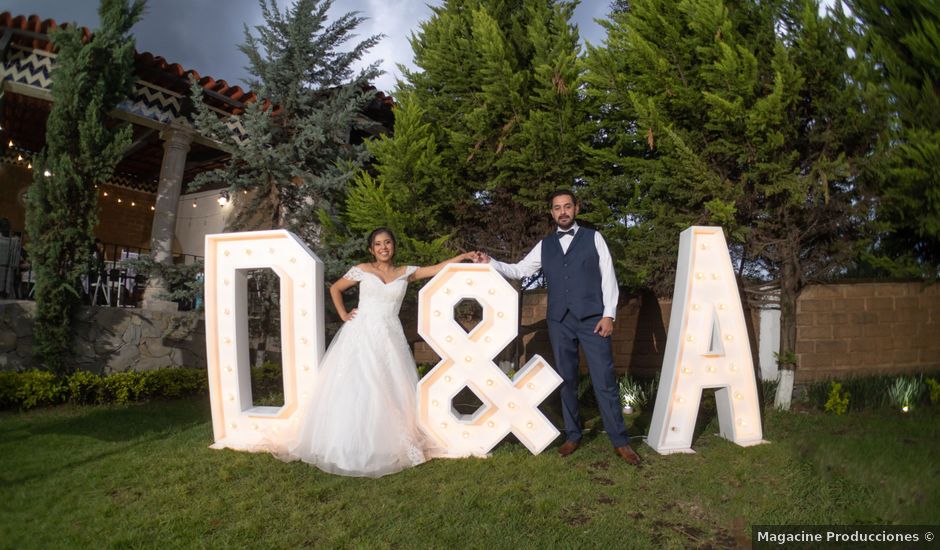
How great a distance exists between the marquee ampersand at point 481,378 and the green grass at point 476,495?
0.22m

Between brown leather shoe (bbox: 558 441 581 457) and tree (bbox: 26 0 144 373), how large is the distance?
6379 mm

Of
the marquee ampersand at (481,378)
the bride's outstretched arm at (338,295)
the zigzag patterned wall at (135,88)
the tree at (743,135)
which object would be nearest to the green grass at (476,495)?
the marquee ampersand at (481,378)

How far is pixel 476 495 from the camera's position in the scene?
3557 millimetres

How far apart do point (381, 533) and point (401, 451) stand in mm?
1150

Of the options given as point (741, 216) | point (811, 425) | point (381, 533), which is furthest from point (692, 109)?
point (381, 533)

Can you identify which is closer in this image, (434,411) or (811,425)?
(434,411)

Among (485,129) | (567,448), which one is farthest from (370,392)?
(485,129)

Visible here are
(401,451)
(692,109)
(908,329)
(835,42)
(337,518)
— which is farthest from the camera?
(908,329)

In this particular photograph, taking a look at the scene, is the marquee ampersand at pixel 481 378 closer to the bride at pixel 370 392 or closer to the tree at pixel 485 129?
the bride at pixel 370 392

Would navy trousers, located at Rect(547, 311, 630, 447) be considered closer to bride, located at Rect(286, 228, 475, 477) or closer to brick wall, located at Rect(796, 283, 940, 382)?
bride, located at Rect(286, 228, 475, 477)

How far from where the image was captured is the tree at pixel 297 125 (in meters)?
7.65

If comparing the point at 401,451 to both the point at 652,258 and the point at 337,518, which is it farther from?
the point at 652,258

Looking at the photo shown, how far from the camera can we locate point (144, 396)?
6996 mm

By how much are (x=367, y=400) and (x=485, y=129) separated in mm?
3659
